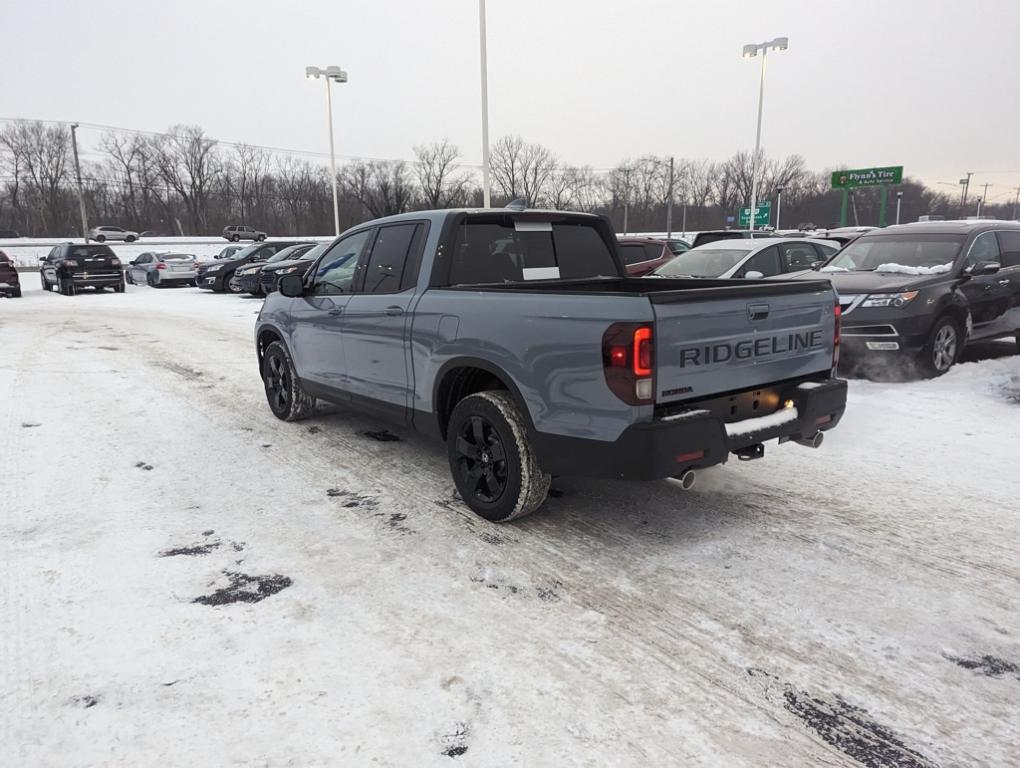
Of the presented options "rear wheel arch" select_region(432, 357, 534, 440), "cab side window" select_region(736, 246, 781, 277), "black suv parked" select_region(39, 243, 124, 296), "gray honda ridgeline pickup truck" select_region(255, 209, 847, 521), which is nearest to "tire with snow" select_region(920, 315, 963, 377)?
"cab side window" select_region(736, 246, 781, 277)

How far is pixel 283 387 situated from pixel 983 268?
840cm

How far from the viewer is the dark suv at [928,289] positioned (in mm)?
7566

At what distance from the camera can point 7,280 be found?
2230 cm

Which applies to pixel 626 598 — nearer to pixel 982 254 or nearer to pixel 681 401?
pixel 681 401

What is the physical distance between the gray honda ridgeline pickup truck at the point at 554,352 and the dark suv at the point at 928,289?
3958mm

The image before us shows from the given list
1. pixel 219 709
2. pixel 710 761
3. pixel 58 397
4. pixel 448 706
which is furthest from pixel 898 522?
pixel 58 397

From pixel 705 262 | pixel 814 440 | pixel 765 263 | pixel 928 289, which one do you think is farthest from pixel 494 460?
pixel 765 263

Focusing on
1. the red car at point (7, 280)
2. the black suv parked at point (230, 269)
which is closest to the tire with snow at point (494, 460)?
the black suv parked at point (230, 269)

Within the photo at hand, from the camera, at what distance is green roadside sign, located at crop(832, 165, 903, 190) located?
6438 cm

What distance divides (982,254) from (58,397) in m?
11.7

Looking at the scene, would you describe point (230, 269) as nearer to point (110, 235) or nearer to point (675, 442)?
point (675, 442)

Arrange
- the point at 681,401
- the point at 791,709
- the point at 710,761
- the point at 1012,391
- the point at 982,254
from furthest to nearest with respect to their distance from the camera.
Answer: the point at 982,254 → the point at 1012,391 → the point at 681,401 → the point at 791,709 → the point at 710,761

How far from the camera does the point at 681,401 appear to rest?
3420mm

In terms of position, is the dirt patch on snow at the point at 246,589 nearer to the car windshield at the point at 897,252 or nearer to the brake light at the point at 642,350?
the brake light at the point at 642,350
